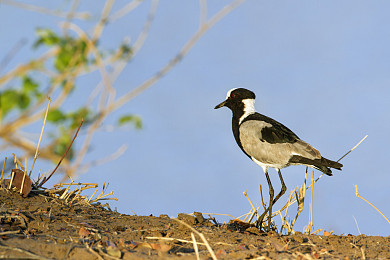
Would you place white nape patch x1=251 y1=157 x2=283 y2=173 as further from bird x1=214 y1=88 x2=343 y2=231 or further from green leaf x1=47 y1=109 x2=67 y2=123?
green leaf x1=47 y1=109 x2=67 y2=123

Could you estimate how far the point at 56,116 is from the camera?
245 centimetres

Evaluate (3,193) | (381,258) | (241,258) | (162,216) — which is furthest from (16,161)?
(381,258)

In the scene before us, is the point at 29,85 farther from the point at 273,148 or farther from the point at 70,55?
the point at 273,148

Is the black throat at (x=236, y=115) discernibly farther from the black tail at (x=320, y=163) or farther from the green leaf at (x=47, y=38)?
the green leaf at (x=47, y=38)

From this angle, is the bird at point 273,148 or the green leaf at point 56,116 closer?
the green leaf at point 56,116

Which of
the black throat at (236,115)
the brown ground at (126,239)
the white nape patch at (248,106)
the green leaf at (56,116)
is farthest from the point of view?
the white nape patch at (248,106)

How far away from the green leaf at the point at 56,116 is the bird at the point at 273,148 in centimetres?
390

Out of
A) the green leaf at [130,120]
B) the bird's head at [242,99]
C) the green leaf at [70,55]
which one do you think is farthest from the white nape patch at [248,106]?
the green leaf at [70,55]

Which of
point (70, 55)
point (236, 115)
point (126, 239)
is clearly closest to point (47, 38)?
point (70, 55)

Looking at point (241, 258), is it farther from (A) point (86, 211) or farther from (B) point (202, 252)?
(A) point (86, 211)

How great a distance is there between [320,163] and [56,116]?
A: 4209 millimetres

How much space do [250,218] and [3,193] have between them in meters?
3.05

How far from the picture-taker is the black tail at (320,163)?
5852 mm

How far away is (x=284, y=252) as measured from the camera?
3.78 metres
